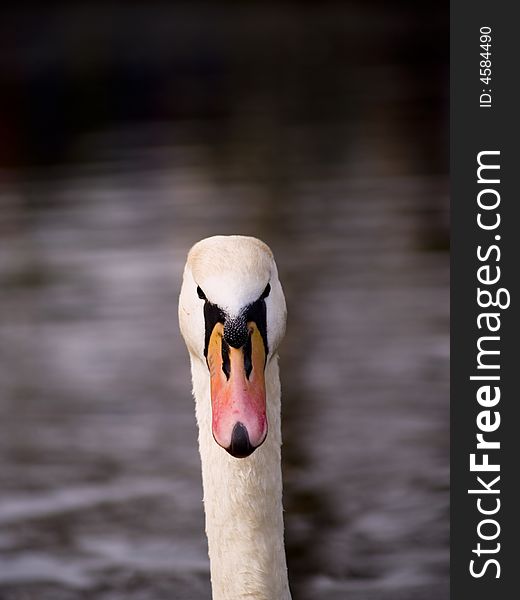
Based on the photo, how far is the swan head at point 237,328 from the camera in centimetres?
281

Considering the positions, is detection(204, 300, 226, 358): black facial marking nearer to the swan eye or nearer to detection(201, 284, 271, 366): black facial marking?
detection(201, 284, 271, 366): black facial marking

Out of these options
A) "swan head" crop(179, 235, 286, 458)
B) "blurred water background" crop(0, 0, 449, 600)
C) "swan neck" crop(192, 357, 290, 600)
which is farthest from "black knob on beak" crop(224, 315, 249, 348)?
"blurred water background" crop(0, 0, 449, 600)

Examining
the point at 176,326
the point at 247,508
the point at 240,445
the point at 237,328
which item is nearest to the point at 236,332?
the point at 237,328

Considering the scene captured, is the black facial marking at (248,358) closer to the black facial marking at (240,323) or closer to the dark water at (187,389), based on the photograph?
the black facial marking at (240,323)

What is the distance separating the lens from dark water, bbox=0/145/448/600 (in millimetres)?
5117

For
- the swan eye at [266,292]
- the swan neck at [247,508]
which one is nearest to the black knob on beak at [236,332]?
the swan eye at [266,292]

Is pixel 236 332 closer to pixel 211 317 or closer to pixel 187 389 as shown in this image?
pixel 211 317

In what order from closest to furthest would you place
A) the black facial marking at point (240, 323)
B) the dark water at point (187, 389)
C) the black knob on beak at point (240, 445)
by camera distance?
the black knob on beak at point (240, 445)
the black facial marking at point (240, 323)
the dark water at point (187, 389)

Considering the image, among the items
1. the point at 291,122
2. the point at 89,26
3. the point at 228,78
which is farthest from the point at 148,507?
the point at 89,26

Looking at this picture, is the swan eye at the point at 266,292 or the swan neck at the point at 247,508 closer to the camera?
the swan eye at the point at 266,292

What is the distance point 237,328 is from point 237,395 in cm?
14

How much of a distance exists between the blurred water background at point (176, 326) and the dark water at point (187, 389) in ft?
0.04

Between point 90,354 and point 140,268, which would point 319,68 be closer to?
point 140,268

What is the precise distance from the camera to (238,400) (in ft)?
9.27
